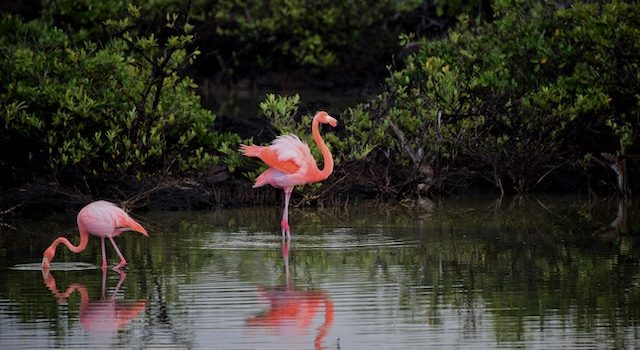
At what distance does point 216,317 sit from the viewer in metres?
9.79

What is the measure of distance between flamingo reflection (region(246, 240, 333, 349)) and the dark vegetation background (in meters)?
5.46

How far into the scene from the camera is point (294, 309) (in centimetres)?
1016

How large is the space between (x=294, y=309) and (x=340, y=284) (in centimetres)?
Result: 100

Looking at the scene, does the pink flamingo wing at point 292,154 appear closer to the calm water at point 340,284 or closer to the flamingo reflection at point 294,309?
the calm water at point 340,284

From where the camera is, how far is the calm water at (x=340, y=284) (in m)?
9.16

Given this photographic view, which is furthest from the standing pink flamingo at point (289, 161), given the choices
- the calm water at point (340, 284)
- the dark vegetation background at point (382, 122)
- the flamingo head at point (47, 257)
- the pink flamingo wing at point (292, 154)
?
the flamingo head at point (47, 257)

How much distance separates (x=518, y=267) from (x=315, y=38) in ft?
73.7

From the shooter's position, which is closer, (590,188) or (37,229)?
(37,229)

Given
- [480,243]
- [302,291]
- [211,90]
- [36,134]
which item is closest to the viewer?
[302,291]

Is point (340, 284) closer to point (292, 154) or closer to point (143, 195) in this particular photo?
point (292, 154)

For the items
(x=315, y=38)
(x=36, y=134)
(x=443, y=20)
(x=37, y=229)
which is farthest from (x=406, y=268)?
(x=315, y=38)

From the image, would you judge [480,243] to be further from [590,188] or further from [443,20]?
[443,20]

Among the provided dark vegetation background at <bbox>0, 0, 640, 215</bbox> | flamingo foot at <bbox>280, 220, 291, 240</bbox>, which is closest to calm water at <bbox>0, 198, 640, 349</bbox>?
flamingo foot at <bbox>280, 220, 291, 240</bbox>

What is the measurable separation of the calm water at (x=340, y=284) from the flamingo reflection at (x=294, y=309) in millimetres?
16
